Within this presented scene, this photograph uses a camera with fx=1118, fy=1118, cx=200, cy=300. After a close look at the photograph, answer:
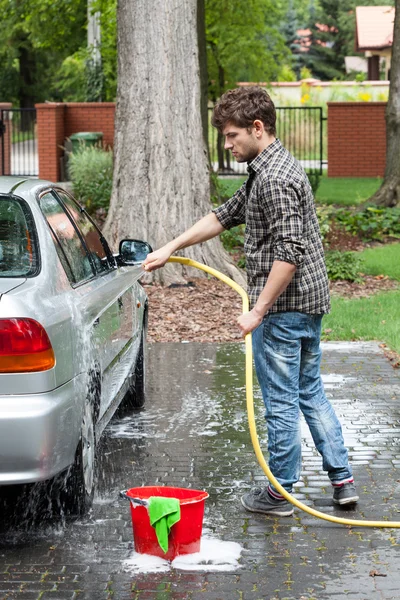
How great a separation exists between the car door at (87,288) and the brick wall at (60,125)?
18.7 meters

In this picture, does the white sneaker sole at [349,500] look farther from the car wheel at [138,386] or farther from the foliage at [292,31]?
the foliage at [292,31]

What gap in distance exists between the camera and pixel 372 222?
17.9 meters

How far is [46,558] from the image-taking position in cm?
480

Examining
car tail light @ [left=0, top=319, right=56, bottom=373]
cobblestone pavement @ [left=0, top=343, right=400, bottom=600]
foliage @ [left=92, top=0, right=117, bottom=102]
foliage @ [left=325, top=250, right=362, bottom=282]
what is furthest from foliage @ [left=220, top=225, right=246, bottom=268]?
foliage @ [left=92, top=0, right=117, bottom=102]

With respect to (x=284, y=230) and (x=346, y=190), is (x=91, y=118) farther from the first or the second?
(x=284, y=230)

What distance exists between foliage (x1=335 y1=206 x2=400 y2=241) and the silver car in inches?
450

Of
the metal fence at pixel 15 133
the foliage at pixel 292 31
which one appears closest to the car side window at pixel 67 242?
the metal fence at pixel 15 133

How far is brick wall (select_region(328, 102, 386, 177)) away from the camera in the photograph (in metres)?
29.9

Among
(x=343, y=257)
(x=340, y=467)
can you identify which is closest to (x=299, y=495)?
(x=340, y=467)

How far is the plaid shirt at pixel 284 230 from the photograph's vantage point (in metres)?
4.98

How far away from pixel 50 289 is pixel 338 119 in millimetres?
26167

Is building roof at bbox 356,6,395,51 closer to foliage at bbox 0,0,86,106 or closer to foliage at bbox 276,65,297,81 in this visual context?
foliage at bbox 276,65,297,81

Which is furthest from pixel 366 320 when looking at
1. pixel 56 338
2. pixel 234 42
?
pixel 234 42

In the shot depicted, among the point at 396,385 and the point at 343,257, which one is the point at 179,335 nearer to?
the point at 396,385
